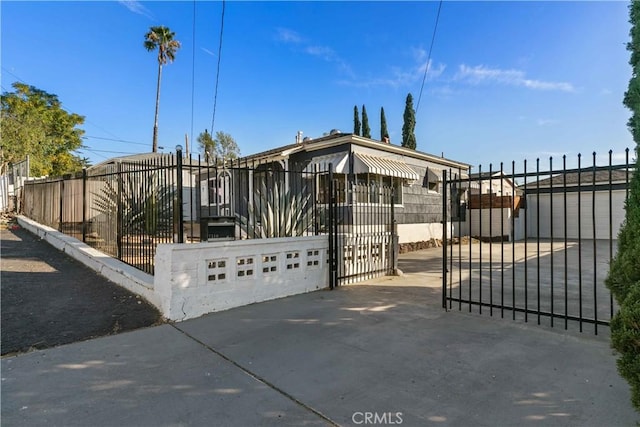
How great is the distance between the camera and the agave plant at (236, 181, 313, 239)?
6.20 m

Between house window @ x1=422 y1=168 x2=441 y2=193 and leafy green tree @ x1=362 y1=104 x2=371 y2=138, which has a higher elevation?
leafy green tree @ x1=362 y1=104 x2=371 y2=138

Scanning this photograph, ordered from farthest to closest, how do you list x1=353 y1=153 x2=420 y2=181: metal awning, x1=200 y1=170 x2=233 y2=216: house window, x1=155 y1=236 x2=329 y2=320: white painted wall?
x1=353 y1=153 x2=420 y2=181: metal awning < x1=200 y1=170 x2=233 y2=216: house window < x1=155 y1=236 x2=329 y2=320: white painted wall

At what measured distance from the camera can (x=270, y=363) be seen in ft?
10.8

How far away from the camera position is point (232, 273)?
16.9 feet

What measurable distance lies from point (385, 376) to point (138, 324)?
331 centimetres

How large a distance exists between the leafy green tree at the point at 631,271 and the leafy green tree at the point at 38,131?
972 inches

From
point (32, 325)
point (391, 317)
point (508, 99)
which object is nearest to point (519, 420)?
point (391, 317)

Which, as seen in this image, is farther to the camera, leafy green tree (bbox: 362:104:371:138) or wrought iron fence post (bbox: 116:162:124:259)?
leafy green tree (bbox: 362:104:371:138)

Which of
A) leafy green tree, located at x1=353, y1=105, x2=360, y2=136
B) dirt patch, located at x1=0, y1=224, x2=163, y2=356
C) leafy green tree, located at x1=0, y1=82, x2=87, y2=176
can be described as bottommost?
dirt patch, located at x1=0, y1=224, x2=163, y2=356

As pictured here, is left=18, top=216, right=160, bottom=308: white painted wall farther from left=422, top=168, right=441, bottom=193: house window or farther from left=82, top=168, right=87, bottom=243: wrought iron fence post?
left=422, top=168, right=441, bottom=193: house window

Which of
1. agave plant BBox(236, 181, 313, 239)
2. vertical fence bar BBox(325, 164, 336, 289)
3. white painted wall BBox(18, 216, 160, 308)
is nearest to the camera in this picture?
white painted wall BBox(18, 216, 160, 308)

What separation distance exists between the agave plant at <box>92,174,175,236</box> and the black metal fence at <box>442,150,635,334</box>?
520 centimetres

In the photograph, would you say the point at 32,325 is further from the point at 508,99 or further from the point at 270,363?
the point at 508,99

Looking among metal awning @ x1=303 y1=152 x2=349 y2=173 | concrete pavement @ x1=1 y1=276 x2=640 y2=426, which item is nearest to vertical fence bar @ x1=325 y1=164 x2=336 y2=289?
concrete pavement @ x1=1 y1=276 x2=640 y2=426
